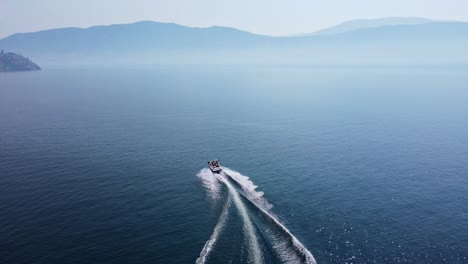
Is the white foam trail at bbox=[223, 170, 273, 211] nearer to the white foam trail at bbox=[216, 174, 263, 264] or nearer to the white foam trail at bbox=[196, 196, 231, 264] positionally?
the white foam trail at bbox=[216, 174, 263, 264]

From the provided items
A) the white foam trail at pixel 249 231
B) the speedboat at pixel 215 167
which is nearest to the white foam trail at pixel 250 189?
the speedboat at pixel 215 167

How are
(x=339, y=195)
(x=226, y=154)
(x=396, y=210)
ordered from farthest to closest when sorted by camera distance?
(x=226, y=154) → (x=339, y=195) → (x=396, y=210)

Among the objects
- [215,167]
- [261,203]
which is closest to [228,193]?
[261,203]

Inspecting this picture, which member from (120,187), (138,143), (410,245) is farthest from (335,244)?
(138,143)

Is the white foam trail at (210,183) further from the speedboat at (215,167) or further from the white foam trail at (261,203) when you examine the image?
the white foam trail at (261,203)

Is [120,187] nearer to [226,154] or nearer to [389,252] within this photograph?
[226,154]

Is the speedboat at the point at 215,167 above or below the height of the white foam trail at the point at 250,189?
above
